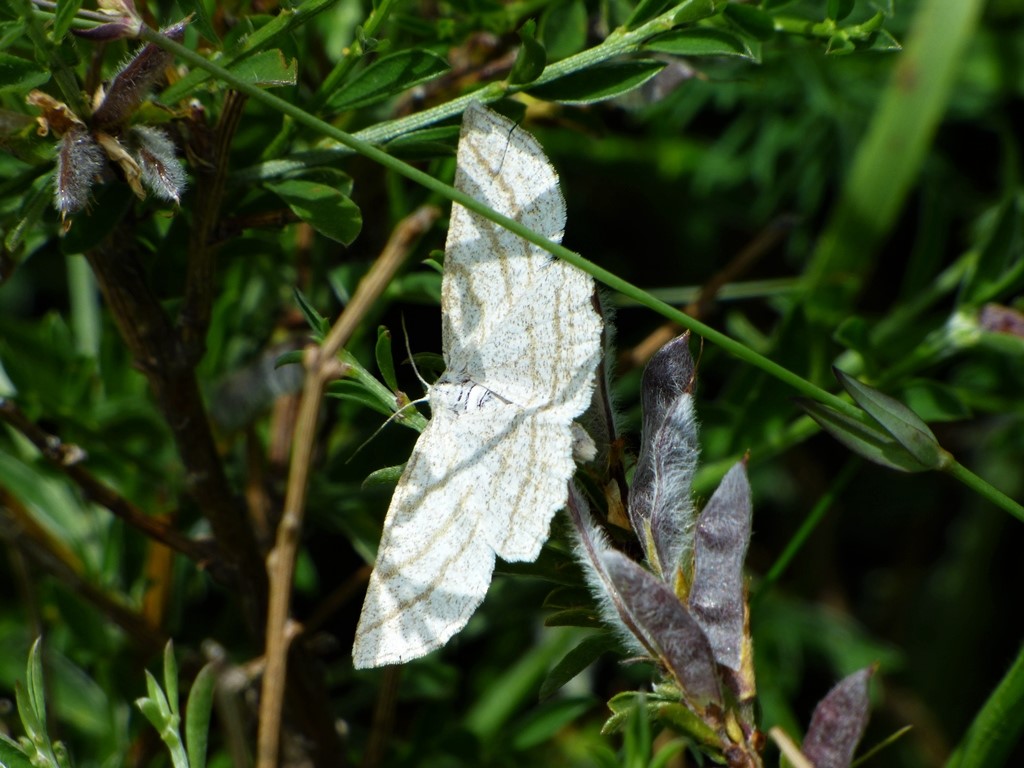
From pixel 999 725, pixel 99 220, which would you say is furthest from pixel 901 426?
pixel 99 220

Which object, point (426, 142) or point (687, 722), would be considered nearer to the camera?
point (687, 722)

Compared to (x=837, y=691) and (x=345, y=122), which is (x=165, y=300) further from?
(x=837, y=691)

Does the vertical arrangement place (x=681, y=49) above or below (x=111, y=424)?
above

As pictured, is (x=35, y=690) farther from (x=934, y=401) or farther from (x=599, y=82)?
(x=934, y=401)

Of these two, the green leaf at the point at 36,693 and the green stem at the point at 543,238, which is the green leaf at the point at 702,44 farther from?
the green leaf at the point at 36,693

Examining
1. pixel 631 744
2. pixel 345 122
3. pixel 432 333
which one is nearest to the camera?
pixel 631 744

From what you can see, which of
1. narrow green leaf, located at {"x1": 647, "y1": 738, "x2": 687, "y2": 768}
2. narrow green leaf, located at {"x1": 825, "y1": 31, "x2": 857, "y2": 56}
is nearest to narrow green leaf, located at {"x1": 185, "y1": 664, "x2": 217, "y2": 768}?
narrow green leaf, located at {"x1": 647, "y1": 738, "x2": 687, "y2": 768}

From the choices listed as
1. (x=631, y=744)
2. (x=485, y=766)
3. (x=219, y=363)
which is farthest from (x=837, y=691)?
(x=219, y=363)
